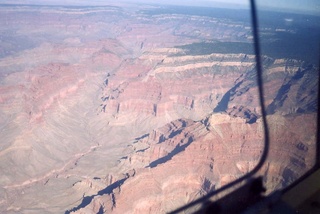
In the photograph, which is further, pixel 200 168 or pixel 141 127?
pixel 141 127

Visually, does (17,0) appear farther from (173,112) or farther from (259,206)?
(259,206)

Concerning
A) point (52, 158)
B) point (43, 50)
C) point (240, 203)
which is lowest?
point (52, 158)

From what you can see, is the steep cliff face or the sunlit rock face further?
the sunlit rock face

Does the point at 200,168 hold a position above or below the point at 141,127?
above

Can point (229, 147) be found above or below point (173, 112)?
→ above

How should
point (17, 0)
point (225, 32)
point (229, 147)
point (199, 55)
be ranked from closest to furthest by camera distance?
point (229, 147) → point (199, 55) → point (225, 32) → point (17, 0)

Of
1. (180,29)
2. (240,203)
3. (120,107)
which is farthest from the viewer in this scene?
(180,29)

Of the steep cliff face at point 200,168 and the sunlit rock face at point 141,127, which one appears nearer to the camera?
the steep cliff face at point 200,168

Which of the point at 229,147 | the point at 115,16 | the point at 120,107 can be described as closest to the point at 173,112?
the point at 120,107
